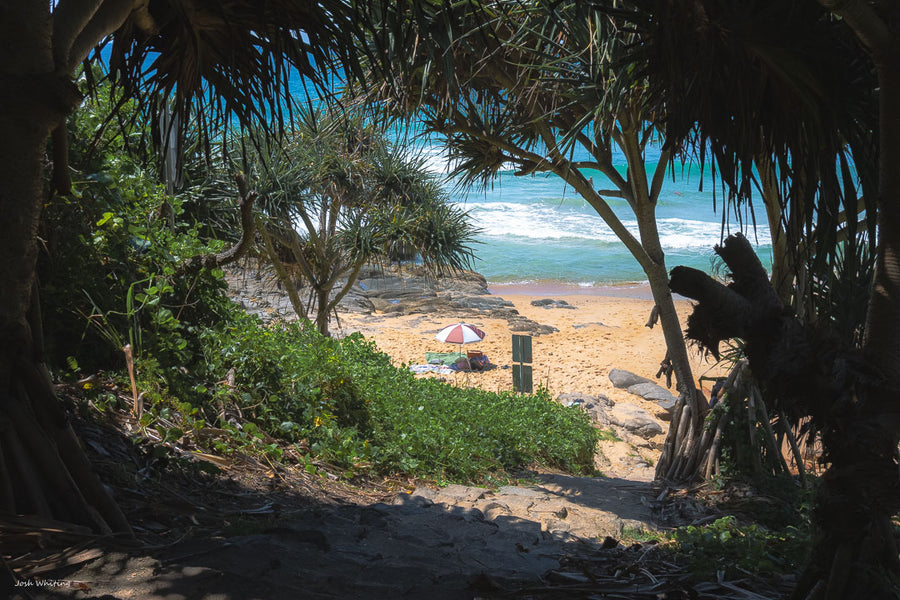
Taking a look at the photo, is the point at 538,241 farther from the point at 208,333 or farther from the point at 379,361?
the point at 208,333

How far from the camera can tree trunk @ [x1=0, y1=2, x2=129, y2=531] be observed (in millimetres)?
→ 1828

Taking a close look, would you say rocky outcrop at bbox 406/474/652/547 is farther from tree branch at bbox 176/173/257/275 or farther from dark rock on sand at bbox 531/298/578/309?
dark rock on sand at bbox 531/298/578/309

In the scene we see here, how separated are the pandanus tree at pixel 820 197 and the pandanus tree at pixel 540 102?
2.61 metres

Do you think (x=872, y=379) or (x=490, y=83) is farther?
(x=490, y=83)

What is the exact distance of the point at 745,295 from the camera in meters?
1.79

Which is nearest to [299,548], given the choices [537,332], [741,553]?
[741,553]

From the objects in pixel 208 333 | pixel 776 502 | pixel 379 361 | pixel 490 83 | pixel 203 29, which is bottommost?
pixel 776 502

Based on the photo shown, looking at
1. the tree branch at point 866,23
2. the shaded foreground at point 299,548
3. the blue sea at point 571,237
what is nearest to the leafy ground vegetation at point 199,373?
the shaded foreground at point 299,548

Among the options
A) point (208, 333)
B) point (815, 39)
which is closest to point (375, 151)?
point (208, 333)

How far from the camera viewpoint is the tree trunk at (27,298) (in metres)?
1.83

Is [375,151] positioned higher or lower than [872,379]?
higher

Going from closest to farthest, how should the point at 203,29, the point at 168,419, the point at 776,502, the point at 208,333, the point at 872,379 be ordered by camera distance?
the point at 872,379, the point at 203,29, the point at 168,419, the point at 208,333, the point at 776,502

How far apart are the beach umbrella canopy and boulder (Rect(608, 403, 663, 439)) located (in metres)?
3.33

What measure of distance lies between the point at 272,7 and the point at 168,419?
2.10 m
